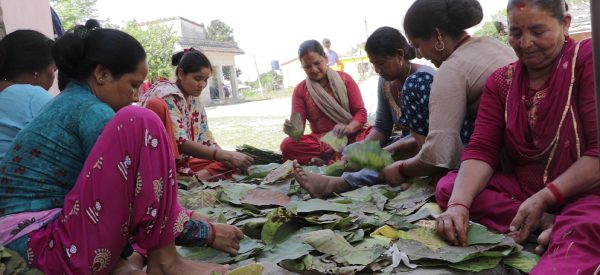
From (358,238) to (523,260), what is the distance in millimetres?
613

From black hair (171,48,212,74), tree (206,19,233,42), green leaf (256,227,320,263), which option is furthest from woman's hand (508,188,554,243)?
tree (206,19,233,42)

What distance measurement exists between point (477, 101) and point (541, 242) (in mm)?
895

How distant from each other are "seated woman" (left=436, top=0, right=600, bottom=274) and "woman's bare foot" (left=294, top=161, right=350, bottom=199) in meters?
0.86

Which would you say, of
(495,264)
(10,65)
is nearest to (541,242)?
(495,264)

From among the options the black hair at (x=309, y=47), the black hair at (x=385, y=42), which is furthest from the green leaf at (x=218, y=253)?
the black hair at (x=309, y=47)

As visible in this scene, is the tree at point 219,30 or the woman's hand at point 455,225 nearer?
the woman's hand at point 455,225

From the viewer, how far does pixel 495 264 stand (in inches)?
67.1

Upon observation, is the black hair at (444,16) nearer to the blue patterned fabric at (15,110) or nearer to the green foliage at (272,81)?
the blue patterned fabric at (15,110)

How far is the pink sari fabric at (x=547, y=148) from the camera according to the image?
153cm

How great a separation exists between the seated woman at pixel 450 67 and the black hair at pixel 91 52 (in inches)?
54.9

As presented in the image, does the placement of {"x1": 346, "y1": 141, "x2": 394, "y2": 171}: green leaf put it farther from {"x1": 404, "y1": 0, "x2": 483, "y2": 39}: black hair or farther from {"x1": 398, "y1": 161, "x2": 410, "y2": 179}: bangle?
{"x1": 404, "y1": 0, "x2": 483, "y2": 39}: black hair

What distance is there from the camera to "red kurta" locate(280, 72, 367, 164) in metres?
4.48

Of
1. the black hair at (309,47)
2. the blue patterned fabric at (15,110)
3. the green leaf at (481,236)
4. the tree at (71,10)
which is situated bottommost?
the green leaf at (481,236)

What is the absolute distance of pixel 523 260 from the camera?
1713 mm
